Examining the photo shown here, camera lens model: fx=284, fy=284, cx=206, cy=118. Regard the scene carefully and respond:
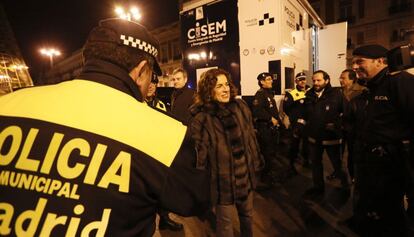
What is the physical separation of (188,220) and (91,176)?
309cm

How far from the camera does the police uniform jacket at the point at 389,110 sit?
7.84 feet

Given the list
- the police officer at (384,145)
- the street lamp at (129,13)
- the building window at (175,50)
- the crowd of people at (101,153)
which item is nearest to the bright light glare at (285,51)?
the police officer at (384,145)

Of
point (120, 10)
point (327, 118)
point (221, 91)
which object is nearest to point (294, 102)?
point (327, 118)

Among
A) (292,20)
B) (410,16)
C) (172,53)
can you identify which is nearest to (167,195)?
(292,20)

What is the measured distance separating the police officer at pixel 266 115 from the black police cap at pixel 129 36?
3.75 meters

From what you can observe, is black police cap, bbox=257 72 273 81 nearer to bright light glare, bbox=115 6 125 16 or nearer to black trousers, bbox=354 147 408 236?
black trousers, bbox=354 147 408 236

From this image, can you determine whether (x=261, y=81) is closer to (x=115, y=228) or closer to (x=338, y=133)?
(x=338, y=133)

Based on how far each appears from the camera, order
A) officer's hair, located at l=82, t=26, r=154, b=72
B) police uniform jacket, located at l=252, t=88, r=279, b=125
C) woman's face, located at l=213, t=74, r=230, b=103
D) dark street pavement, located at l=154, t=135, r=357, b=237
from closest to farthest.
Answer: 1. officer's hair, located at l=82, t=26, r=154, b=72
2. woman's face, located at l=213, t=74, r=230, b=103
3. dark street pavement, located at l=154, t=135, r=357, b=237
4. police uniform jacket, located at l=252, t=88, r=279, b=125

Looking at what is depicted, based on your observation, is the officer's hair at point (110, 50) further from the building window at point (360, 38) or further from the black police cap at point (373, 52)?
the building window at point (360, 38)

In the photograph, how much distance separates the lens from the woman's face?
2.76 m

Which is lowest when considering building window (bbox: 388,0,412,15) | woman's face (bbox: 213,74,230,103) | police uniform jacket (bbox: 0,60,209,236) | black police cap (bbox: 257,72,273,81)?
police uniform jacket (bbox: 0,60,209,236)

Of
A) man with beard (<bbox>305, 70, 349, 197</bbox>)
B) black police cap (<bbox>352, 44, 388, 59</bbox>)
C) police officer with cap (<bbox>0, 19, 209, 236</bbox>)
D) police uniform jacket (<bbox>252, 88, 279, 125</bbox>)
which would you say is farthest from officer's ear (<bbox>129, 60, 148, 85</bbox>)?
police uniform jacket (<bbox>252, 88, 279, 125</bbox>)

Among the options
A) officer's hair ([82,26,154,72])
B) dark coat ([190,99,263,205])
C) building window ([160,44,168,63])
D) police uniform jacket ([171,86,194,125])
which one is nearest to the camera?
officer's hair ([82,26,154,72])

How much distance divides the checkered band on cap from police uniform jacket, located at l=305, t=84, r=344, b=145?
3.50 meters
